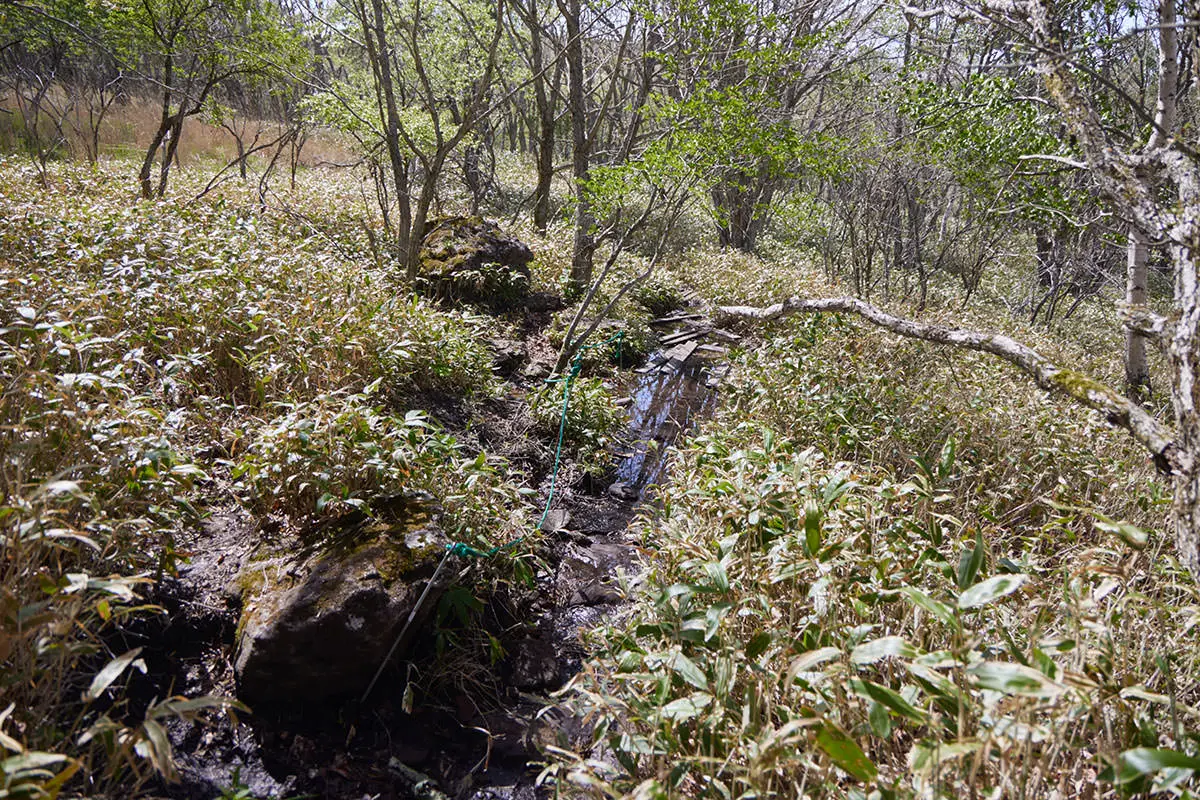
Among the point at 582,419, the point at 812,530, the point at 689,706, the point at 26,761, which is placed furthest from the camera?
the point at 582,419

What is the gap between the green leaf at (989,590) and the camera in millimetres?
1428

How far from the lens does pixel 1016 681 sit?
124cm

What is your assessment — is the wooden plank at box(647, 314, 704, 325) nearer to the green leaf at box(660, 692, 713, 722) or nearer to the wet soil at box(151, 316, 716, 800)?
the wet soil at box(151, 316, 716, 800)

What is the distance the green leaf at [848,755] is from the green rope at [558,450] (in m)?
1.95

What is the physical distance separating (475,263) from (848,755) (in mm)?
7147

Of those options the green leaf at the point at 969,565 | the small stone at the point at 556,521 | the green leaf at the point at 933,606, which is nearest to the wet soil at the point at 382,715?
the small stone at the point at 556,521

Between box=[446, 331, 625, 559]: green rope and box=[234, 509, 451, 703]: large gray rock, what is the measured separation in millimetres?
134

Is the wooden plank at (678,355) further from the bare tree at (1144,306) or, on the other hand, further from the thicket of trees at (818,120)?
the bare tree at (1144,306)

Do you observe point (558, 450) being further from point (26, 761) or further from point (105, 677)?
point (26, 761)

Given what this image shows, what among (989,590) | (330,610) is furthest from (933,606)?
(330,610)

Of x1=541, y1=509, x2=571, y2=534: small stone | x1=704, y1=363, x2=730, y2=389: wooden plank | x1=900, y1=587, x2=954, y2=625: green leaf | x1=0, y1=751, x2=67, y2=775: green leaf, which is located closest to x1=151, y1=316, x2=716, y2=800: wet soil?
x1=541, y1=509, x2=571, y2=534: small stone

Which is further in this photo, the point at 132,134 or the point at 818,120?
the point at 132,134

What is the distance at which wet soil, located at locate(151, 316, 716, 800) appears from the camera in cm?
231

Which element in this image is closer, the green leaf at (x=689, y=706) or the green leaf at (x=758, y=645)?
the green leaf at (x=689, y=706)
